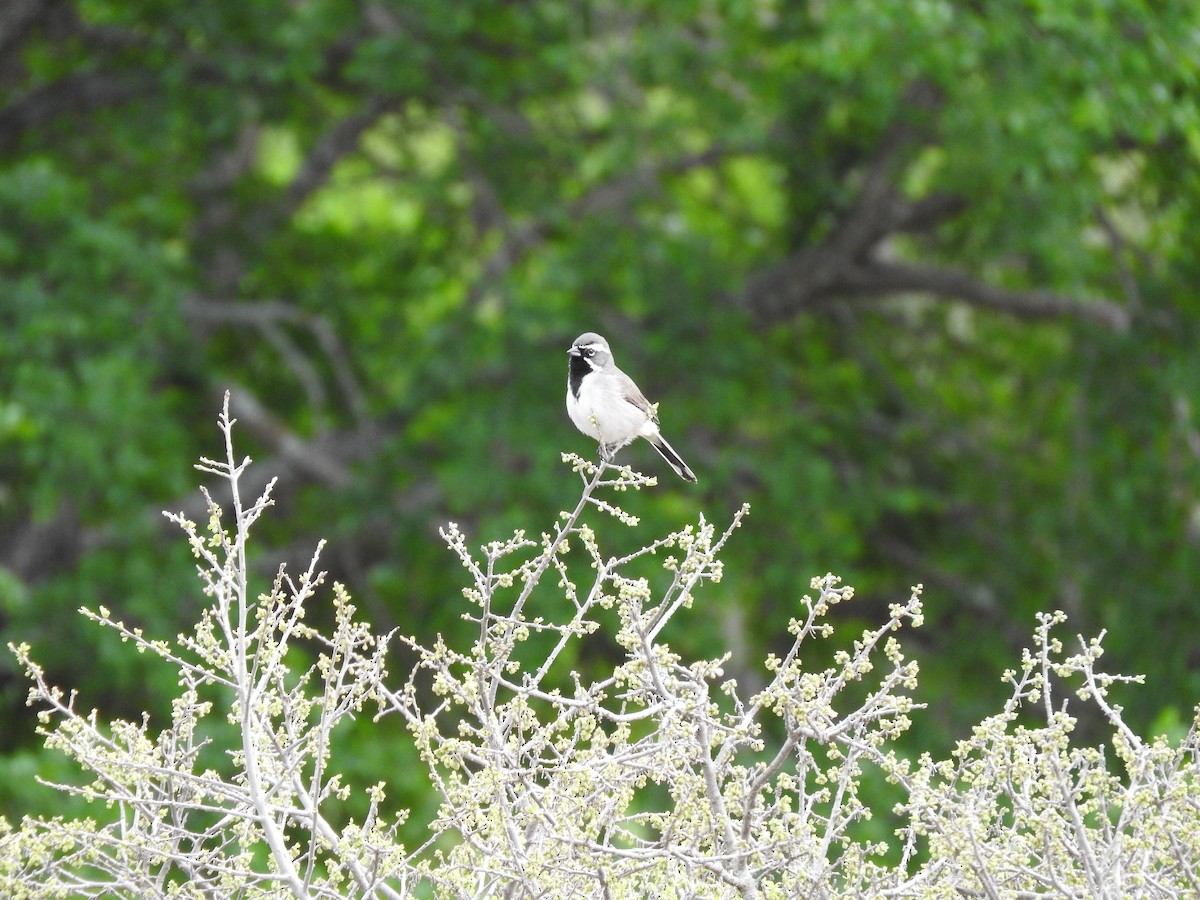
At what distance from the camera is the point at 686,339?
11.7m

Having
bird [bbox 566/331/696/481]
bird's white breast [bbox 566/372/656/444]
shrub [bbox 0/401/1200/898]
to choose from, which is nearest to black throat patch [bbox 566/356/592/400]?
bird [bbox 566/331/696/481]

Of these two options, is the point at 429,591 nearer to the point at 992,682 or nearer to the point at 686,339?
the point at 686,339

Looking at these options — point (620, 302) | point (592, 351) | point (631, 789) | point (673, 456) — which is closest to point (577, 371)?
point (592, 351)

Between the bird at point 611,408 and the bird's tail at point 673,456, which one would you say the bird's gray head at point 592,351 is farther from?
the bird's tail at point 673,456

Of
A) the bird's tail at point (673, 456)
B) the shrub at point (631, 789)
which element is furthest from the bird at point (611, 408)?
the shrub at point (631, 789)

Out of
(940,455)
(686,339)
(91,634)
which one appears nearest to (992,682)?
(940,455)

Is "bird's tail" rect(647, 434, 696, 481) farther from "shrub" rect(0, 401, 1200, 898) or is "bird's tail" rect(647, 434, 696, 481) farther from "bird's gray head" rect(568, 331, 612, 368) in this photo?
"shrub" rect(0, 401, 1200, 898)

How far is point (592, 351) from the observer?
738 centimetres

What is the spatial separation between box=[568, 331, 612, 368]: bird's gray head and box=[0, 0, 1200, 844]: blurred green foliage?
291cm

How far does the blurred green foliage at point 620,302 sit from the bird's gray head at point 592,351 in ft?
9.54

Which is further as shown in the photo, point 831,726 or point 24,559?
point 24,559

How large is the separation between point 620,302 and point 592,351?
14.0ft

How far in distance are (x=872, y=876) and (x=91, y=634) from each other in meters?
8.07

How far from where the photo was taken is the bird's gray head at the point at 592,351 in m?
7.30
